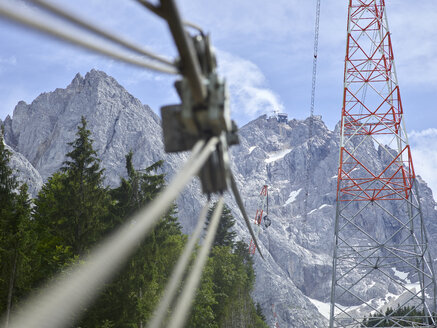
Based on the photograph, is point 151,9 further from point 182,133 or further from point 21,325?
point 21,325

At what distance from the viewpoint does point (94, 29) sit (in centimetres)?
194

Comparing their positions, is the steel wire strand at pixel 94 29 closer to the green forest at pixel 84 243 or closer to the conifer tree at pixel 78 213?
the green forest at pixel 84 243

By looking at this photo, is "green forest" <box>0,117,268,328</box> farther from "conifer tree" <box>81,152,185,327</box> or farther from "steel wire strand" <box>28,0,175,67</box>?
"steel wire strand" <box>28,0,175,67</box>

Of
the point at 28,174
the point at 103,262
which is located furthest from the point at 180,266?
the point at 28,174

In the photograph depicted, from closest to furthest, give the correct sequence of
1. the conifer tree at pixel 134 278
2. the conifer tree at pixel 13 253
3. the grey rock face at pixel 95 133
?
the conifer tree at pixel 13 253 < the conifer tree at pixel 134 278 < the grey rock face at pixel 95 133

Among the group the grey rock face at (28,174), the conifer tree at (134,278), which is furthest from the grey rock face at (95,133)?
the conifer tree at (134,278)

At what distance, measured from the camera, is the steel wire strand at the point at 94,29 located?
169cm

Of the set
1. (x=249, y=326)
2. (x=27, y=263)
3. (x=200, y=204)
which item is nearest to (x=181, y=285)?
(x=27, y=263)

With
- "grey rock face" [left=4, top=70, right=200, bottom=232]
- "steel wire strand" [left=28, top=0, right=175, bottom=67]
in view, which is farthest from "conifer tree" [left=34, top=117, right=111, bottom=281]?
"grey rock face" [left=4, top=70, right=200, bottom=232]

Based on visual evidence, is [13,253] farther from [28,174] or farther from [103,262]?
[28,174]

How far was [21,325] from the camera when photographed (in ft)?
5.49

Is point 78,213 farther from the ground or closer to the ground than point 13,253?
farther from the ground

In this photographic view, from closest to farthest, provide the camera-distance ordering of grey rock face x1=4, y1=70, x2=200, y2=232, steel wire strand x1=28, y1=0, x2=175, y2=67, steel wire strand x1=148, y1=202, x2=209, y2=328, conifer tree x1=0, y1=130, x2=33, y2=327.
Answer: steel wire strand x1=28, y1=0, x2=175, y2=67 < steel wire strand x1=148, y1=202, x2=209, y2=328 < conifer tree x1=0, y1=130, x2=33, y2=327 < grey rock face x1=4, y1=70, x2=200, y2=232

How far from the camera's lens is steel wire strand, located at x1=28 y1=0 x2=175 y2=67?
169cm
